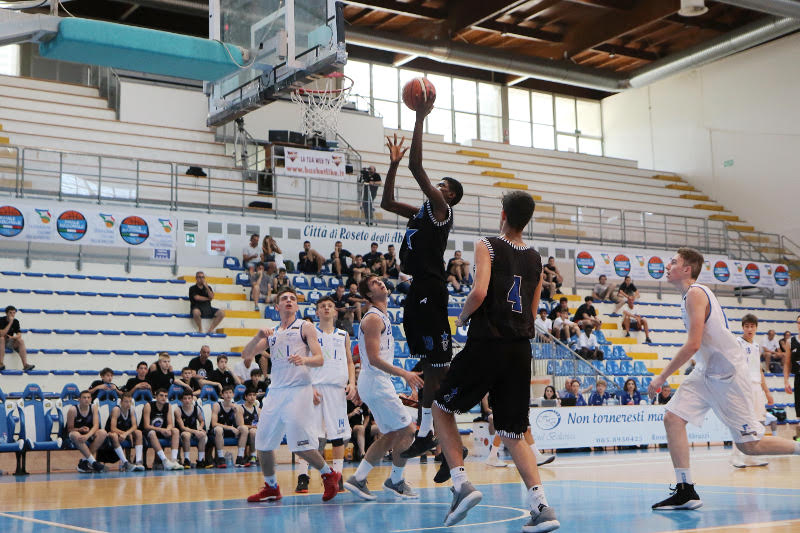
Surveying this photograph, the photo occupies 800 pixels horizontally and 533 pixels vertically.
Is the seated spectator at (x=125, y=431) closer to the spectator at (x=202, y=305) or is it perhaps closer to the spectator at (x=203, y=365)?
the spectator at (x=203, y=365)

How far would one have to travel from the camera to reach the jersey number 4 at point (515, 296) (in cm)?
582

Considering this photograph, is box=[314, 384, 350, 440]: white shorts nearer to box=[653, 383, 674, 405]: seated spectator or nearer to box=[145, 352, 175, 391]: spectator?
box=[145, 352, 175, 391]: spectator

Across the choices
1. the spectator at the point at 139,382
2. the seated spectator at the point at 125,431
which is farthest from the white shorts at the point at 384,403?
the spectator at the point at 139,382

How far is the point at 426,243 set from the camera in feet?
23.3

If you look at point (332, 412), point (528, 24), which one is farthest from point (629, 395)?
point (528, 24)

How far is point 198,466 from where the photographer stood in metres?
13.6

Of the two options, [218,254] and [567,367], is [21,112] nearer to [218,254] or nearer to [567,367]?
[218,254]

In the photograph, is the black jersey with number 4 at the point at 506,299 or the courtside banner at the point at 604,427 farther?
the courtside banner at the point at 604,427

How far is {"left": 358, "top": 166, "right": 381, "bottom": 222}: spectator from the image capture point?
23.0 meters

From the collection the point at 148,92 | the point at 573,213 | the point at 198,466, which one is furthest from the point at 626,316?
the point at 148,92

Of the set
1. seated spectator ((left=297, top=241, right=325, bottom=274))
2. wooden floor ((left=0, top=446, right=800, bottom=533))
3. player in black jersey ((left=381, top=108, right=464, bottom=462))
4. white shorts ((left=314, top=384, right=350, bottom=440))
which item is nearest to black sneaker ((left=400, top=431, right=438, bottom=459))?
player in black jersey ((left=381, top=108, right=464, bottom=462))

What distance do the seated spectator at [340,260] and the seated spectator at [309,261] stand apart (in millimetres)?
340

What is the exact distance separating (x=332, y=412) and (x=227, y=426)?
4892mm

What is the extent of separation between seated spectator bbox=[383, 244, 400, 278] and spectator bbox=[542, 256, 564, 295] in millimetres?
3707
